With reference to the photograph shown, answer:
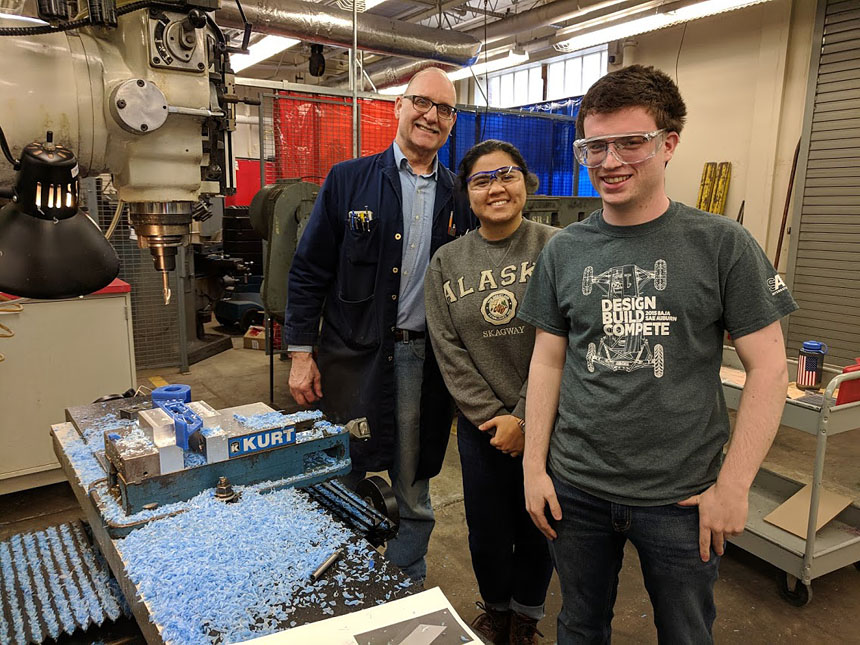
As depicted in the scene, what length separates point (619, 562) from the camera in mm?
1152

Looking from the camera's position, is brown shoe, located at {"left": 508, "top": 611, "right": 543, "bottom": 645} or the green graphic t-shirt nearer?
the green graphic t-shirt

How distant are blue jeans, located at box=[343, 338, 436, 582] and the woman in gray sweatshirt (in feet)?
0.52

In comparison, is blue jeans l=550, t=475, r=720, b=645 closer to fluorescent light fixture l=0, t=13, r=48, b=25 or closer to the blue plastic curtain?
fluorescent light fixture l=0, t=13, r=48, b=25

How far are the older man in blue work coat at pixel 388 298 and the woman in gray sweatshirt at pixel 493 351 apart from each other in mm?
131

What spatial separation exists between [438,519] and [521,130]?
9.16 ft

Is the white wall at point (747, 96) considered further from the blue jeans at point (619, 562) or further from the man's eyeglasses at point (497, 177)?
the blue jeans at point (619, 562)

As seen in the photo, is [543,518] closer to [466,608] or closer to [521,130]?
[466,608]

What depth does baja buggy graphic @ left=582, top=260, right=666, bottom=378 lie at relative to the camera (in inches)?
39.0

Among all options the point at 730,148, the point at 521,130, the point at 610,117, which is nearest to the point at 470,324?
the point at 610,117

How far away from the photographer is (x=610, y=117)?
991mm

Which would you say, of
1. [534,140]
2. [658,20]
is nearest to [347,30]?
[534,140]

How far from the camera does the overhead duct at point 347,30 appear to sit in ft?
12.7

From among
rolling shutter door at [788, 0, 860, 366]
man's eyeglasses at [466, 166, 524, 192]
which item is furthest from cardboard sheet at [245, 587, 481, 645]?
rolling shutter door at [788, 0, 860, 366]

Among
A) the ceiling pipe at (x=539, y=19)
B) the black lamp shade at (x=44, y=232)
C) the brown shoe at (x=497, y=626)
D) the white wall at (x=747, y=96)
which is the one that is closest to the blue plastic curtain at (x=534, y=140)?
the ceiling pipe at (x=539, y=19)
